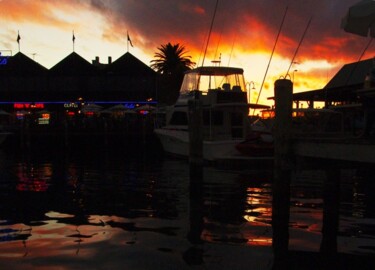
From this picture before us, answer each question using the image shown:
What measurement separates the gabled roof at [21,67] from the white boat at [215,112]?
35.2 meters

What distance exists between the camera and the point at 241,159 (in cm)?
2041

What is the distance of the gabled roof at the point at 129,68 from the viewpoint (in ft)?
192

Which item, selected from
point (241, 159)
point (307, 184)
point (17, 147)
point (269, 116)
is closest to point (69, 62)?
point (17, 147)

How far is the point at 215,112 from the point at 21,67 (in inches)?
1618

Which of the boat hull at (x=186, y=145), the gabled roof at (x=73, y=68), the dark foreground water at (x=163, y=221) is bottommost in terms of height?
the dark foreground water at (x=163, y=221)

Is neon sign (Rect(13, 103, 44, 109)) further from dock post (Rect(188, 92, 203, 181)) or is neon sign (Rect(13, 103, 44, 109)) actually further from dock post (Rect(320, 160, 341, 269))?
dock post (Rect(320, 160, 341, 269))

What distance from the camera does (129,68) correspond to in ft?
195

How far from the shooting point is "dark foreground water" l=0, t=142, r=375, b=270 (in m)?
8.25

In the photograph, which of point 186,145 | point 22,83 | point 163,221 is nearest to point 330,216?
point 163,221

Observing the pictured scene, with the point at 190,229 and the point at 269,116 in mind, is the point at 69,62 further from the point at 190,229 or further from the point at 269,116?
the point at 190,229

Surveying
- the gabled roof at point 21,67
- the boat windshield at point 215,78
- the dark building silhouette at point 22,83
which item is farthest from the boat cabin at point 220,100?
the gabled roof at point 21,67

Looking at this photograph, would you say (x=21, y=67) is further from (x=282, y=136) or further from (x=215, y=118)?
(x=282, y=136)

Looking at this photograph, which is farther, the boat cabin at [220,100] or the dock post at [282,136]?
the boat cabin at [220,100]

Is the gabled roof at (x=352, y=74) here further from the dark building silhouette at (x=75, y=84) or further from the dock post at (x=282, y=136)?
the dark building silhouette at (x=75, y=84)
